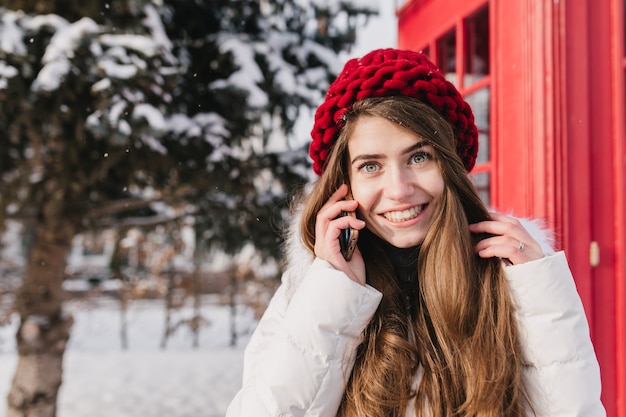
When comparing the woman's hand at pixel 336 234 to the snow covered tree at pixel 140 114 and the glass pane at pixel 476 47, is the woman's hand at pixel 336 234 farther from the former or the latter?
the snow covered tree at pixel 140 114

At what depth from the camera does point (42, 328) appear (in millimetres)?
3408

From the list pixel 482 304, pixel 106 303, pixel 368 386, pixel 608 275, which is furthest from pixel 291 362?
pixel 106 303

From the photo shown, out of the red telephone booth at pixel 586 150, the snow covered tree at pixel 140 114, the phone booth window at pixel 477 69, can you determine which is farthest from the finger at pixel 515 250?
the snow covered tree at pixel 140 114

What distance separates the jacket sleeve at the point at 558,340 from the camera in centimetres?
117

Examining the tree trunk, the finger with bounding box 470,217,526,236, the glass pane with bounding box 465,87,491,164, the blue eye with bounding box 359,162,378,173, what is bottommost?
the tree trunk

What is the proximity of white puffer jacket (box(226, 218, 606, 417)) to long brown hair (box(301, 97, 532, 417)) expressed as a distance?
46mm

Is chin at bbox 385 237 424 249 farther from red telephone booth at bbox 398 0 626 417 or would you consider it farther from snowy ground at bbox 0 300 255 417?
snowy ground at bbox 0 300 255 417

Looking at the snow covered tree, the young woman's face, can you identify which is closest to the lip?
the young woman's face

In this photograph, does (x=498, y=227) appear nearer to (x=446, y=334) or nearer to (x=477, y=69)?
(x=446, y=334)

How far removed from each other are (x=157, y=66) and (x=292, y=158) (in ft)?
3.30

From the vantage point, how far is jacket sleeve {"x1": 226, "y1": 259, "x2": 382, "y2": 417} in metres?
1.22

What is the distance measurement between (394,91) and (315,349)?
0.67 m

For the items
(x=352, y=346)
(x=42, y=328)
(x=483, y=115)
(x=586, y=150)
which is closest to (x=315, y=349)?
(x=352, y=346)

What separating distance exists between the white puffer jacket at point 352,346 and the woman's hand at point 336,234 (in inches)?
1.6
